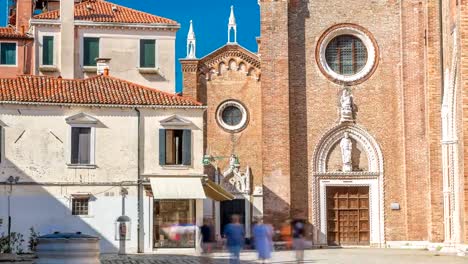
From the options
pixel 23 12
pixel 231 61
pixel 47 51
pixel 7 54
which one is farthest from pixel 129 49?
pixel 23 12

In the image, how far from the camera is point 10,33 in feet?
154

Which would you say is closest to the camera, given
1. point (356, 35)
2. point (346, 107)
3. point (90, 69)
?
point (346, 107)

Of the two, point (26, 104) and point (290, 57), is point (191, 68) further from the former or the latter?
point (26, 104)

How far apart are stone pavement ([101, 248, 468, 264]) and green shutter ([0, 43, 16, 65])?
16279 mm

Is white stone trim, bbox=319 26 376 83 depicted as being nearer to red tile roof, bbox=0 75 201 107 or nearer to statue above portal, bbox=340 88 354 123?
statue above portal, bbox=340 88 354 123

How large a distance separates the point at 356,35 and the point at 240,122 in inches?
349

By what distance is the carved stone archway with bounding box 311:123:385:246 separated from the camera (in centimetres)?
4006

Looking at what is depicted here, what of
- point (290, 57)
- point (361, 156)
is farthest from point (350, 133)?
point (290, 57)

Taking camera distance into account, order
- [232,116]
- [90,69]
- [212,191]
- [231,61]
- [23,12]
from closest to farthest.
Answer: [212,191], [90,69], [232,116], [231,61], [23,12]

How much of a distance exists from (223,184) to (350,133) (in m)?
9.69

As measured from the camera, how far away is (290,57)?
132ft

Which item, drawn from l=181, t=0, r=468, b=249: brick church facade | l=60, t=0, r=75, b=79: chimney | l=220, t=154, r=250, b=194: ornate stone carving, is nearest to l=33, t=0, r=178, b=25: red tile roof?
l=60, t=0, r=75, b=79: chimney

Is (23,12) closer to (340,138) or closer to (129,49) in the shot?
(129,49)

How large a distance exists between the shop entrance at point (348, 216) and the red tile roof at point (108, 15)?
39.5 feet
